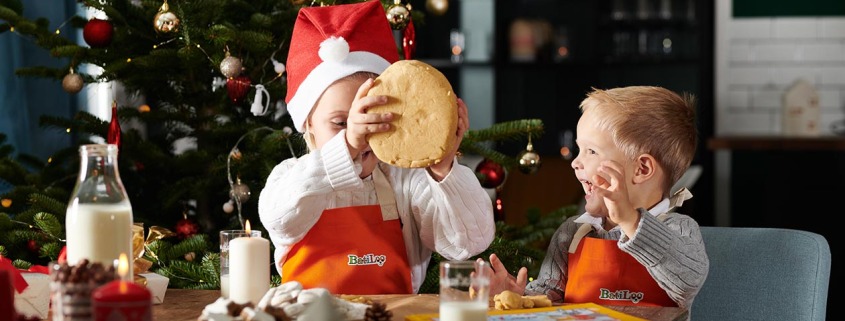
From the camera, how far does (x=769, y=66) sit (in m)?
6.29

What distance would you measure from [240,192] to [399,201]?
0.66 meters

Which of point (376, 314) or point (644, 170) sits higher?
point (644, 170)

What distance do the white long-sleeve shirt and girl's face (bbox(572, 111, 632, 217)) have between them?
0.18 metres

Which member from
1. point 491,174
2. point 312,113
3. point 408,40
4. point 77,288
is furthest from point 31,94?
→ point 77,288

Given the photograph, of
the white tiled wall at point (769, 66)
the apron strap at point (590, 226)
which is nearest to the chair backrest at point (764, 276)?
the apron strap at point (590, 226)

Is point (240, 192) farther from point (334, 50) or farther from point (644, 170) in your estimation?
point (644, 170)

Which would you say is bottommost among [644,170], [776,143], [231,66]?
[776,143]

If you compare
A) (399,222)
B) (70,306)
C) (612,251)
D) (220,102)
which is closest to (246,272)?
(70,306)

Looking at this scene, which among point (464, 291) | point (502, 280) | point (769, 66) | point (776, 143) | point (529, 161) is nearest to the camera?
point (464, 291)

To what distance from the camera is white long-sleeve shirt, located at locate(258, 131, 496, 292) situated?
1825mm

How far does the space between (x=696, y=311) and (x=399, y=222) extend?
58 centimetres

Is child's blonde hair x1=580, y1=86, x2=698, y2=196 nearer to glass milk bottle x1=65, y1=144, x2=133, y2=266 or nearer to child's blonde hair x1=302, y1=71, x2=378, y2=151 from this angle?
child's blonde hair x1=302, y1=71, x2=378, y2=151

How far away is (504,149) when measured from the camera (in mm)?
6332

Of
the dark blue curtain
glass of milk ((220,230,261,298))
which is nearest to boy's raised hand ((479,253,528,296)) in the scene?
glass of milk ((220,230,261,298))
